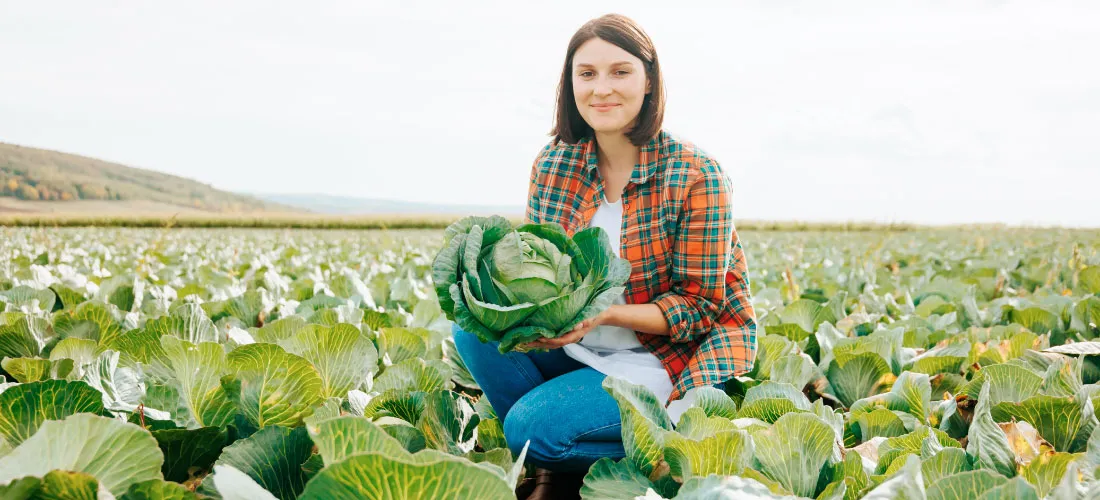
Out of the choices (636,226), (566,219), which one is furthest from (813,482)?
(566,219)

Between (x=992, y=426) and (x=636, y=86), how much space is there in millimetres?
1360

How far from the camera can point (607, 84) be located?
2.26 metres

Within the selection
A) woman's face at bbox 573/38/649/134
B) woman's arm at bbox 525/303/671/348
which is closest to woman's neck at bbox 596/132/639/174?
woman's face at bbox 573/38/649/134

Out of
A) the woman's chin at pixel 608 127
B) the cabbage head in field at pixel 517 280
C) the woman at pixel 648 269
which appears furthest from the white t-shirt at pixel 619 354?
the cabbage head in field at pixel 517 280

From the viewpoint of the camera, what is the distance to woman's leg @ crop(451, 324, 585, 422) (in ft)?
7.33

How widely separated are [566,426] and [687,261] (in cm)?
67

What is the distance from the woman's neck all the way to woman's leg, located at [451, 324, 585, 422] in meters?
0.68

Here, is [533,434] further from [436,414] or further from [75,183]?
[75,183]

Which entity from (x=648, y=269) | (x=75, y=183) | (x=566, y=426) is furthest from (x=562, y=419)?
(x=75, y=183)

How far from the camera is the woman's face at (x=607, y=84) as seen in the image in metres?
2.26

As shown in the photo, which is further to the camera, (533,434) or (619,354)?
(619,354)

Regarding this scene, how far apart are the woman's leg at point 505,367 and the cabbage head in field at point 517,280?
38 centimetres

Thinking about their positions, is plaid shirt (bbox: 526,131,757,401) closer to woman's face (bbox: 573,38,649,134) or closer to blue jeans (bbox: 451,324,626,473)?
woman's face (bbox: 573,38,649,134)

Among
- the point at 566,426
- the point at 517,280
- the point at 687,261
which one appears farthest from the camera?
the point at 687,261
